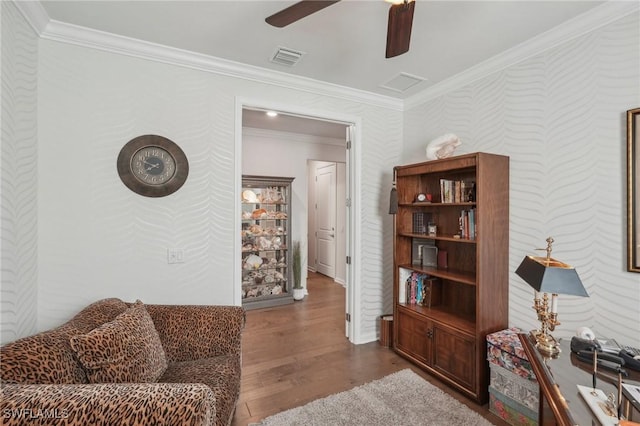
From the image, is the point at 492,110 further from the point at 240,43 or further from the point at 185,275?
the point at 185,275

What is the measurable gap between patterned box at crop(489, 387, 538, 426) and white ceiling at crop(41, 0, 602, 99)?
248cm

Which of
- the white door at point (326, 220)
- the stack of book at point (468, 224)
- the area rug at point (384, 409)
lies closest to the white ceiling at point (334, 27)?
the stack of book at point (468, 224)

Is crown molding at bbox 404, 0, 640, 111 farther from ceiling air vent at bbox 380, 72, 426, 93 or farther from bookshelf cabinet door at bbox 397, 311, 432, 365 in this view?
bookshelf cabinet door at bbox 397, 311, 432, 365

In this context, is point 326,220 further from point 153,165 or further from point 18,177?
point 18,177

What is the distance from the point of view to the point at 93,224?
2.16m

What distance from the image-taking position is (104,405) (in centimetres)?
97

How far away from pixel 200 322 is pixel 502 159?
2509 mm

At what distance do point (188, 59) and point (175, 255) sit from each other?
1.57 meters

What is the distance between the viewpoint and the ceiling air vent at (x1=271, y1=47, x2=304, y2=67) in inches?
94.0

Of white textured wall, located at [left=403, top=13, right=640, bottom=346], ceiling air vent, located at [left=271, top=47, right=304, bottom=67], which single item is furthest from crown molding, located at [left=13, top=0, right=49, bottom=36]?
white textured wall, located at [left=403, top=13, right=640, bottom=346]

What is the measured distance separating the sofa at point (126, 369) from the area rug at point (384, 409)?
627mm

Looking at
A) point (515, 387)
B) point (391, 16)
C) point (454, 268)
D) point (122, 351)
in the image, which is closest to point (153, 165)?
point (122, 351)

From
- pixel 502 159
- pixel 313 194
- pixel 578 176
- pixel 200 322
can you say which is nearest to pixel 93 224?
pixel 200 322

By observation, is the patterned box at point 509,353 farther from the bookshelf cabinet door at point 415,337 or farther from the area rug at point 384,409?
the bookshelf cabinet door at point 415,337
